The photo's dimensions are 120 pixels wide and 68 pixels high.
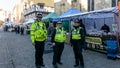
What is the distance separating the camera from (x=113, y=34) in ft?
50.0

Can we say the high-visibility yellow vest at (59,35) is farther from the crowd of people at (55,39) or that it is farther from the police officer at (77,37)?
the police officer at (77,37)

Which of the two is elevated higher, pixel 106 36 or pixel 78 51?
pixel 106 36

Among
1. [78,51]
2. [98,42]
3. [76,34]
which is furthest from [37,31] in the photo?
[98,42]

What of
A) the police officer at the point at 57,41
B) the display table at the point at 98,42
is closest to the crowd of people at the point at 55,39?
the police officer at the point at 57,41

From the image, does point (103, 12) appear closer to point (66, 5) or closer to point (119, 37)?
point (119, 37)

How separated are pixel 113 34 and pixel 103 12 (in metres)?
1.51

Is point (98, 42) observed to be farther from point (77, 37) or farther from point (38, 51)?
point (38, 51)

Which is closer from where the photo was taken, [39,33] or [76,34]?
[39,33]

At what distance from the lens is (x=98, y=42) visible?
17.0 m

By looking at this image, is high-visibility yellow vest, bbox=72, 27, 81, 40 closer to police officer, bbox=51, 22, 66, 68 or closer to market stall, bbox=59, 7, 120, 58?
police officer, bbox=51, 22, 66, 68

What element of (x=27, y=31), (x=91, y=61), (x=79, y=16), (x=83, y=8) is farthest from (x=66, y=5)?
(x=91, y=61)

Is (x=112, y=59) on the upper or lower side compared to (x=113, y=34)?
lower

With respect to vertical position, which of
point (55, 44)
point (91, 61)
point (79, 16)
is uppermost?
point (79, 16)

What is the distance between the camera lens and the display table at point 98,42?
16003 millimetres
